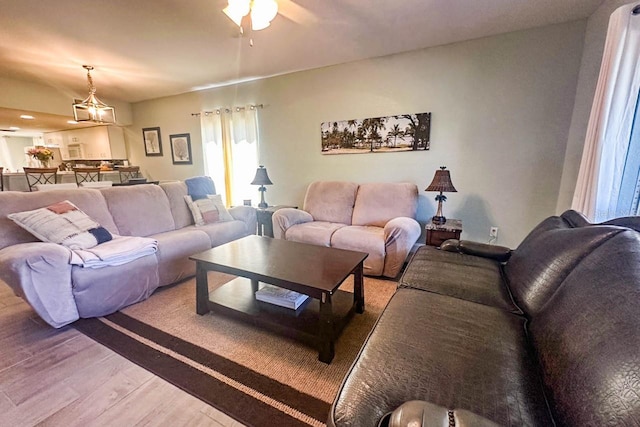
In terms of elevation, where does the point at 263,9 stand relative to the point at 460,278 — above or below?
above

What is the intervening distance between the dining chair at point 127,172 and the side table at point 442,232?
5.28 meters

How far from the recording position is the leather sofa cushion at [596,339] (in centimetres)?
61

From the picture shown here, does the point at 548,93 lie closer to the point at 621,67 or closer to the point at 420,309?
the point at 621,67

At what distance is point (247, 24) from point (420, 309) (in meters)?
2.62

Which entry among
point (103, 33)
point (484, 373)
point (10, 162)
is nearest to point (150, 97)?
point (103, 33)

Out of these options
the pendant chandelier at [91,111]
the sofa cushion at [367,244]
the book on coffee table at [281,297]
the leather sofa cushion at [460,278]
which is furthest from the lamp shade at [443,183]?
the pendant chandelier at [91,111]

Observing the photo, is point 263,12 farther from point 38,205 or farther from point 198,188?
point 38,205

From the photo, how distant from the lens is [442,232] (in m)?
2.56

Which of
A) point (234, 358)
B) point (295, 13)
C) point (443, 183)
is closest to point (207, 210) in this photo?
point (234, 358)

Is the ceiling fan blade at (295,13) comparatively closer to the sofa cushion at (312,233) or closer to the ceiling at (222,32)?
the ceiling at (222,32)

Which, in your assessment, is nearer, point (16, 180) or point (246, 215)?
point (246, 215)

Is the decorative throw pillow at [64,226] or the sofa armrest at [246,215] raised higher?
the decorative throw pillow at [64,226]

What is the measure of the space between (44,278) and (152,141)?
4226mm

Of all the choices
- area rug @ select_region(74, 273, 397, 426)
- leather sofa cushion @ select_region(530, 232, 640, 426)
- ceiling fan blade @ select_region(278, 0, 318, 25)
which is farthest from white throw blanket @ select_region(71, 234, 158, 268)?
leather sofa cushion @ select_region(530, 232, 640, 426)
